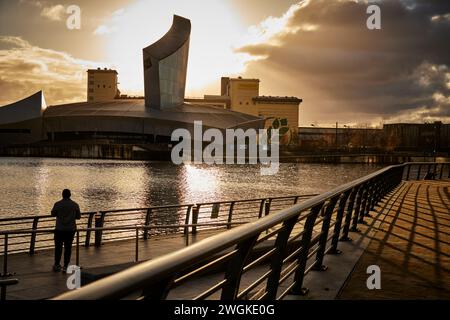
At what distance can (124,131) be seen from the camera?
138 metres

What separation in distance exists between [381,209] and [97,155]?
123m

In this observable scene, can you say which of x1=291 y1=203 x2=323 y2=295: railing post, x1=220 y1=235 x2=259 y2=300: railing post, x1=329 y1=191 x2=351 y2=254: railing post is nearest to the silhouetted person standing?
x1=329 y1=191 x2=351 y2=254: railing post

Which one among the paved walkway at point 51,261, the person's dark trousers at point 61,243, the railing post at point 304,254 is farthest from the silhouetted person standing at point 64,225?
the railing post at point 304,254

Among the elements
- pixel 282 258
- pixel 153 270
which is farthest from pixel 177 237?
pixel 153 270

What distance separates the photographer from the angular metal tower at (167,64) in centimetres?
13475

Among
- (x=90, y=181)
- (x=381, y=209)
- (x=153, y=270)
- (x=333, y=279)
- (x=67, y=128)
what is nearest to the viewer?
(x=153, y=270)

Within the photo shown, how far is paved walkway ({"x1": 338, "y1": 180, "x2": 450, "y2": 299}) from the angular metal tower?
12718cm

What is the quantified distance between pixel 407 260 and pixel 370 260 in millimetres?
485

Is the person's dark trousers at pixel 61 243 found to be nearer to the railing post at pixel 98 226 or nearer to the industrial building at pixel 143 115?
the railing post at pixel 98 226

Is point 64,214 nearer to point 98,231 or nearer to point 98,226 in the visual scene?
point 98,231

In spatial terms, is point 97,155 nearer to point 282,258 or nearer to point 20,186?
point 20,186

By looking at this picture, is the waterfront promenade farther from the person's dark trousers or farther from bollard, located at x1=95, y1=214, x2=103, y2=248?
the person's dark trousers

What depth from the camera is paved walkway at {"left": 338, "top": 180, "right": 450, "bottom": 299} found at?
5.16 m

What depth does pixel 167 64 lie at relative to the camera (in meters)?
136
